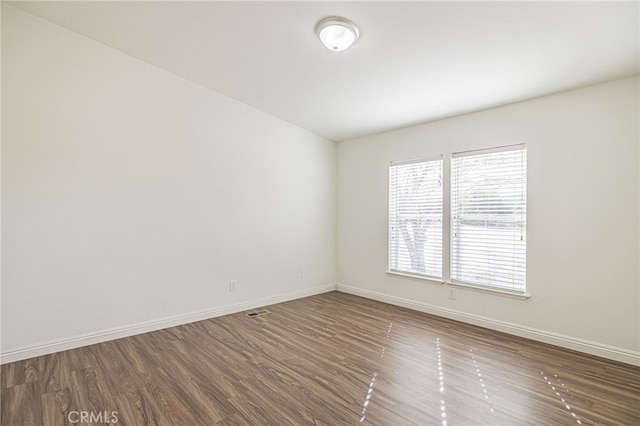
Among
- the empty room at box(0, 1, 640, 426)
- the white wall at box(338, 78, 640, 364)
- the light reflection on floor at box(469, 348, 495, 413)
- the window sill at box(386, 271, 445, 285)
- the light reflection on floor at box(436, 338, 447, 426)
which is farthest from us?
the window sill at box(386, 271, 445, 285)

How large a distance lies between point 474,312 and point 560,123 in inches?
85.0

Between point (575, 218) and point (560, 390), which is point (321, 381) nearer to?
point (560, 390)

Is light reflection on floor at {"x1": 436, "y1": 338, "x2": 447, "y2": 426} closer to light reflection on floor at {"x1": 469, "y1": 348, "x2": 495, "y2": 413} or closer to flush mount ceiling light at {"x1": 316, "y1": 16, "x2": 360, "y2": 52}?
light reflection on floor at {"x1": 469, "y1": 348, "x2": 495, "y2": 413}

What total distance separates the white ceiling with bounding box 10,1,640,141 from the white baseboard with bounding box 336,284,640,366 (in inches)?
92.9

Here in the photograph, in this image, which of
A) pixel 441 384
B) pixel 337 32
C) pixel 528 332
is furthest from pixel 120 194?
pixel 528 332

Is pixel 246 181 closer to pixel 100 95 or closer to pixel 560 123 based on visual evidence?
pixel 100 95

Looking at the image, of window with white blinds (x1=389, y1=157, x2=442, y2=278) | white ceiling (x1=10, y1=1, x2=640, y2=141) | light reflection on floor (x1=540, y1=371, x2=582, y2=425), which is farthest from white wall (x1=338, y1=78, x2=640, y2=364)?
light reflection on floor (x1=540, y1=371, x2=582, y2=425)

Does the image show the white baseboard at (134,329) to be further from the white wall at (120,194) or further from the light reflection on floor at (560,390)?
the light reflection on floor at (560,390)

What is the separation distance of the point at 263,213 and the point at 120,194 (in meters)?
1.72

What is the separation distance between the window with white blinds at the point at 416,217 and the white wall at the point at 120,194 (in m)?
1.60

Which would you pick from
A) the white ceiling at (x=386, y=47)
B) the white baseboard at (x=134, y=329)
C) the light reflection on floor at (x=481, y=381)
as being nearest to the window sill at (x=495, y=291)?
the light reflection on floor at (x=481, y=381)

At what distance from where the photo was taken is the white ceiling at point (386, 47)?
2197 mm

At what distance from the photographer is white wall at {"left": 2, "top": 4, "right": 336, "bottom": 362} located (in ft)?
8.98

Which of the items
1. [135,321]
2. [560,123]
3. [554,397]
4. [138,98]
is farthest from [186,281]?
[560,123]
